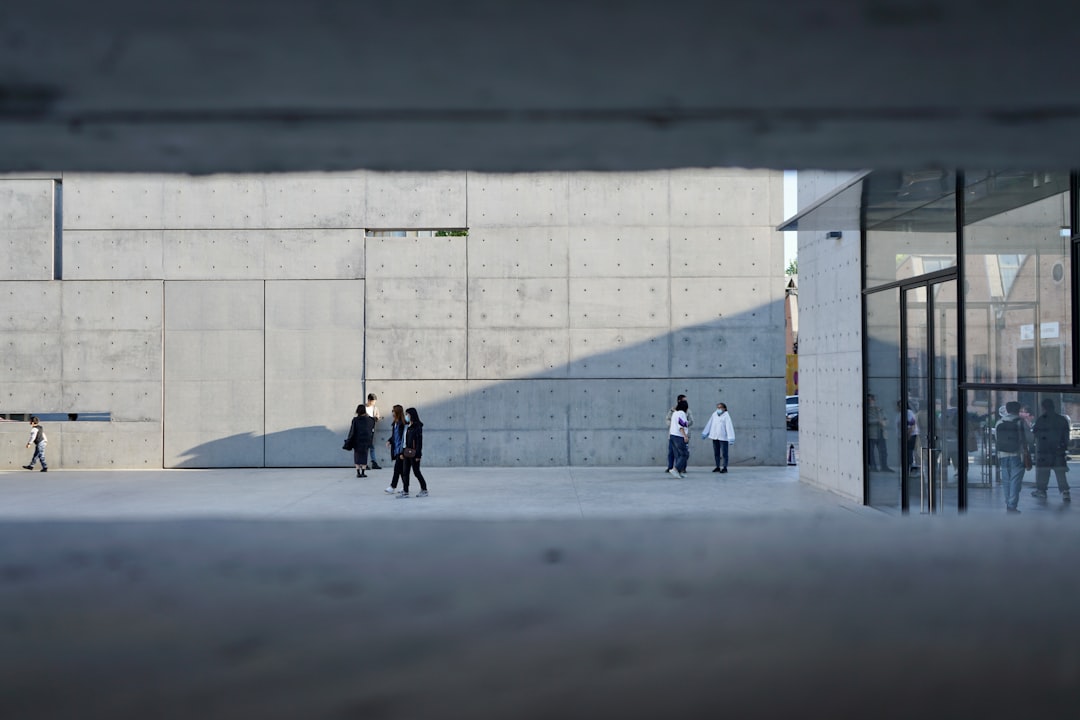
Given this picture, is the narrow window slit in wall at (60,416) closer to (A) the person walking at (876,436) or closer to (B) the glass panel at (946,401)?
(A) the person walking at (876,436)

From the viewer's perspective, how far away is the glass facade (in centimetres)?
707

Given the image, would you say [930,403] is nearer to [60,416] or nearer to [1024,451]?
[1024,451]

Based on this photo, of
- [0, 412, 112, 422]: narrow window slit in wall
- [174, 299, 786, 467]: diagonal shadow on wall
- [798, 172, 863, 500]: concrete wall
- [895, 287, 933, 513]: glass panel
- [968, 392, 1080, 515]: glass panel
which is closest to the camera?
[968, 392, 1080, 515]: glass panel

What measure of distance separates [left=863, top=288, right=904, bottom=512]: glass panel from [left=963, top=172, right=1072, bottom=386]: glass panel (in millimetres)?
1858

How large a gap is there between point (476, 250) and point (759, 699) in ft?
52.4

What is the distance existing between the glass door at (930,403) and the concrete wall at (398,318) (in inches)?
276

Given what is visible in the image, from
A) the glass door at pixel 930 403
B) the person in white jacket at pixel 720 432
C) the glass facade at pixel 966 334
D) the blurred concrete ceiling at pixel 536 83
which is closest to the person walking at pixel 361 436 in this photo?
the person in white jacket at pixel 720 432

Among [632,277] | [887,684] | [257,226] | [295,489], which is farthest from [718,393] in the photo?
[887,684]

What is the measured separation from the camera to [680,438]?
49.8 feet

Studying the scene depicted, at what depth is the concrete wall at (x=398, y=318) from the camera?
16.9 meters

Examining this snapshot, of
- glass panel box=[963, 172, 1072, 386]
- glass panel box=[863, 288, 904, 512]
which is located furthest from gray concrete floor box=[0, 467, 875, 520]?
glass panel box=[963, 172, 1072, 386]

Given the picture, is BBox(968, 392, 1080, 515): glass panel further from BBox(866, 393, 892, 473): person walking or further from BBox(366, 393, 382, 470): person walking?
BBox(366, 393, 382, 470): person walking

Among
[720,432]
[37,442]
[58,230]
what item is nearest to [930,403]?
[720,432]

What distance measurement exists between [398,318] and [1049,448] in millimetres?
12620
